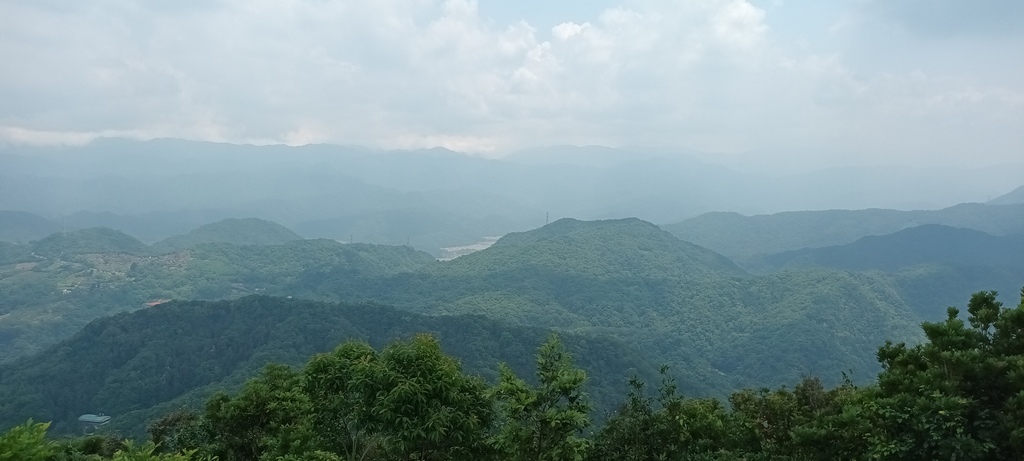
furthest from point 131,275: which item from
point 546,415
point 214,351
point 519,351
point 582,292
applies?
point 546,415

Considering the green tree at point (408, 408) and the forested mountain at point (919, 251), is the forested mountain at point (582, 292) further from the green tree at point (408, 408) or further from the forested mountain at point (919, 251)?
the green tree at point (408, 408)

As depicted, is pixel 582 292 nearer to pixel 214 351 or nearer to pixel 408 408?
pixel 214 351

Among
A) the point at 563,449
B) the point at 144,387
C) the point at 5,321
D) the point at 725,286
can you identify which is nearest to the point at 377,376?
the point at 563,449

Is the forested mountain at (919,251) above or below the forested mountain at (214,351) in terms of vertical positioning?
above

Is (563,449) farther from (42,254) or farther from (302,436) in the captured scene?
(42,254)

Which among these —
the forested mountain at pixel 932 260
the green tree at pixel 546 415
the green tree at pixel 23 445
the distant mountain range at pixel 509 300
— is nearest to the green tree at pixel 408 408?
the green tree at pixel 546 415

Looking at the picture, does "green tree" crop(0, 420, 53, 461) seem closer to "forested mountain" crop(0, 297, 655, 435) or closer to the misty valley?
the misty valley
